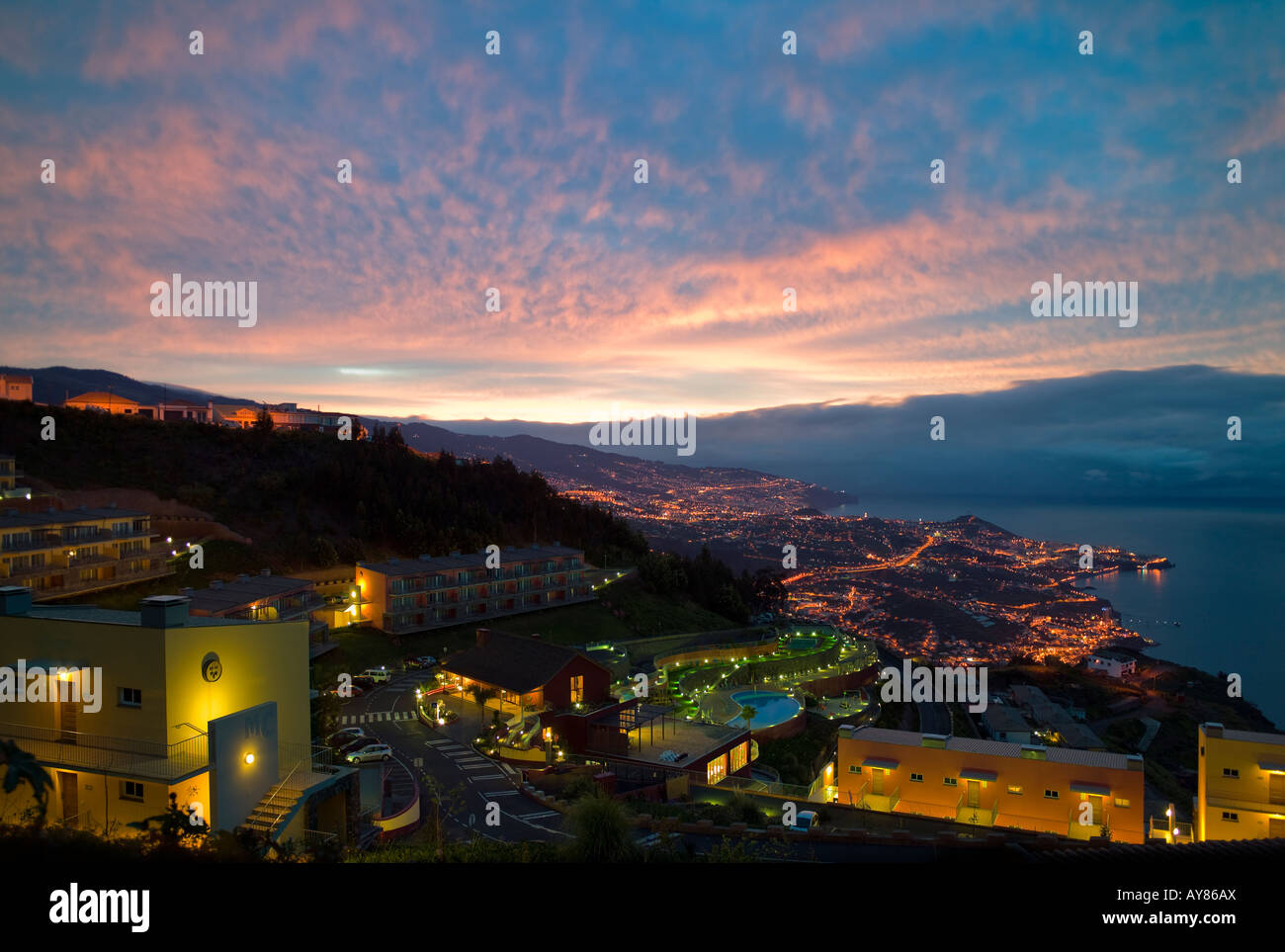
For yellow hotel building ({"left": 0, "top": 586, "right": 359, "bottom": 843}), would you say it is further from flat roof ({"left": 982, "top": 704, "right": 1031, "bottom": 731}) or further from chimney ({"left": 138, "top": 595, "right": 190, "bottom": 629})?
flat roof ({"left": 982, "top": 704, "right": 1031, "bottom": 731})

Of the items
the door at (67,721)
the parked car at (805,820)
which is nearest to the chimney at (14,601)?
the door at (67,721)

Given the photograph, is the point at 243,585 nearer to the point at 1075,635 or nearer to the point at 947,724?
the point at 947,724

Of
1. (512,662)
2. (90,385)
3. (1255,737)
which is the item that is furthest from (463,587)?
(90,385)

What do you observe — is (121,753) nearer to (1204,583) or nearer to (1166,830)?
(1166,830)

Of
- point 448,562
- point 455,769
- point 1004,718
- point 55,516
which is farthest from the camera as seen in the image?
point 448,562

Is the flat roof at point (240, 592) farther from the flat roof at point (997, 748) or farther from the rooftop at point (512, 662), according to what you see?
the flat roof at point (997, 748)
